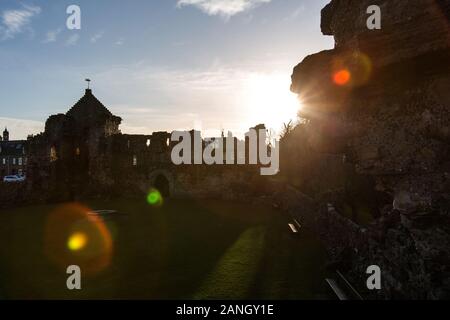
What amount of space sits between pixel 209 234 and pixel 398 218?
9.33 metres

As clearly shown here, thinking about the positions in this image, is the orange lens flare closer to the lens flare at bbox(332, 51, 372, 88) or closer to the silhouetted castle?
the lens flare at bbox(332, 51, 372, 88)

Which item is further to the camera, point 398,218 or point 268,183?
point 268,183

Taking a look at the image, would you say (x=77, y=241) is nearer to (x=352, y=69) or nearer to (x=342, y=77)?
(x=342, y=77)

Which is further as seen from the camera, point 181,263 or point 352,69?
point 181,263

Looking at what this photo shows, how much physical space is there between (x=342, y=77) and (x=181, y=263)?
7.26m

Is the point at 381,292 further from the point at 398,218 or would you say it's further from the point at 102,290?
the point at 102,290

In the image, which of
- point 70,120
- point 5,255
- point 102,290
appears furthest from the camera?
point 70,120

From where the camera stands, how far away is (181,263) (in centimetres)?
959

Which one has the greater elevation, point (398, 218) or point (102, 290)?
point (398, 218)

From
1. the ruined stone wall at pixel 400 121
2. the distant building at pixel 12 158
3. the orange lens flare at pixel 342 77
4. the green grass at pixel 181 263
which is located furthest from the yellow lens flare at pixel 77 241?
the distant building at pixel 12 158

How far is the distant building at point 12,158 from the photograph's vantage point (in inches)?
2386

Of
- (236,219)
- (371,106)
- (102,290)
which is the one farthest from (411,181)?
(236,219)

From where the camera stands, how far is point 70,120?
96.4ft

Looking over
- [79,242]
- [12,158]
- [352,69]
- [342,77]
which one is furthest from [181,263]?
[12,158]
